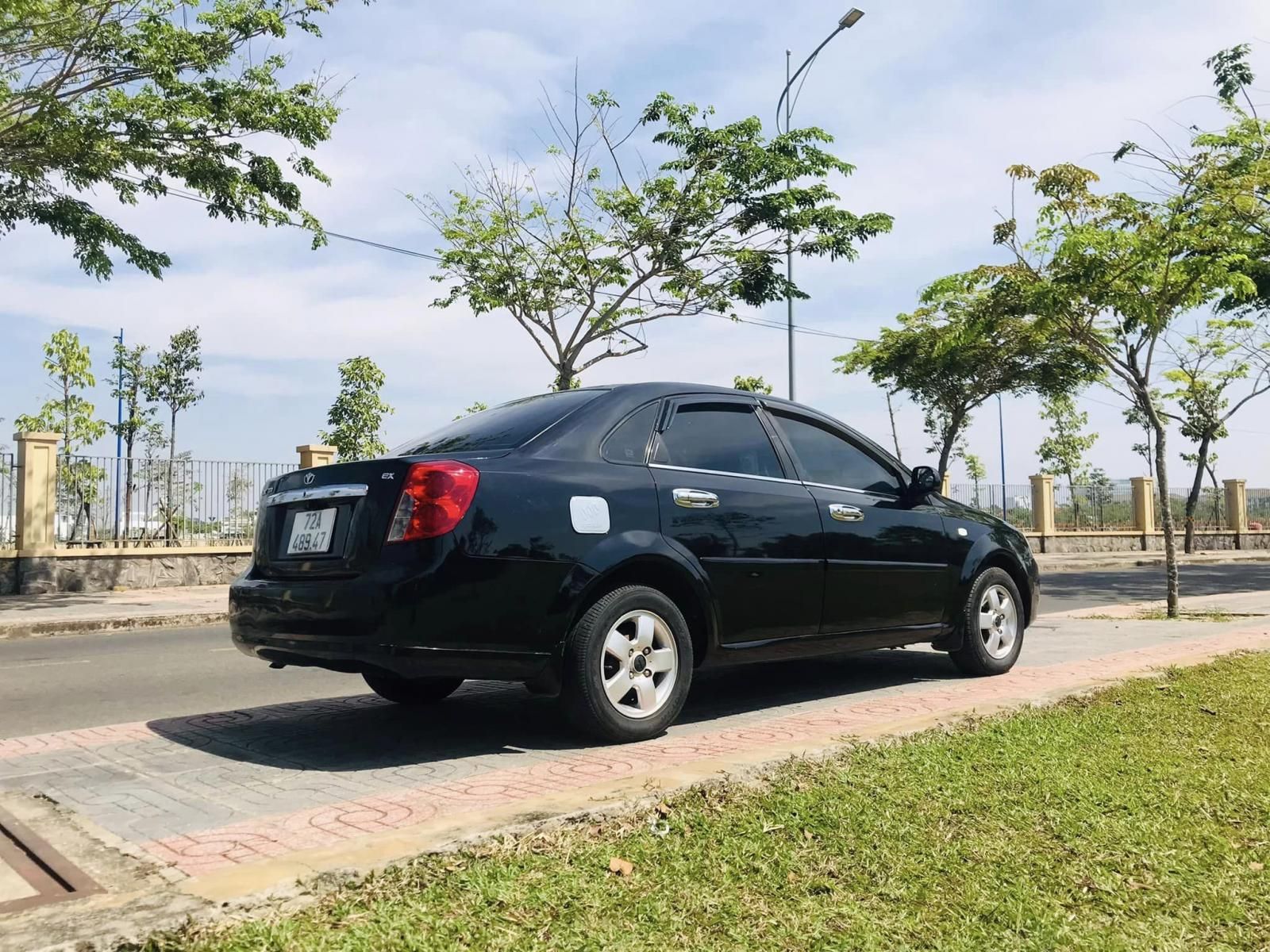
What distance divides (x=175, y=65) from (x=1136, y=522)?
1290 inches

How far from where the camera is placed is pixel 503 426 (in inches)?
196

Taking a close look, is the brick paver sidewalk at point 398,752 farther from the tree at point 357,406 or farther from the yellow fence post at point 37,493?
the tree at point 357,406

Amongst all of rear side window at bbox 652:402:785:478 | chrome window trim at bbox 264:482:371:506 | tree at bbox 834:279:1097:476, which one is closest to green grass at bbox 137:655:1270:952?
rear side window at bbox 652:402:785:478

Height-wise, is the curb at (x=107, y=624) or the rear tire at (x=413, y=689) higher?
the rear tire at (x=413, y=689)

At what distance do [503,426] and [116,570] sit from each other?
15357mm

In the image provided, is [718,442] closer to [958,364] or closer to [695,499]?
[695,499]

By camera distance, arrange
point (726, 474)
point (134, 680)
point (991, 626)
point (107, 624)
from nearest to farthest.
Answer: point (726, 474)
point (991, 626)
point (134, 680)
point (107, 624)

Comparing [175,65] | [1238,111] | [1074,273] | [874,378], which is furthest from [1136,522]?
[175,65]

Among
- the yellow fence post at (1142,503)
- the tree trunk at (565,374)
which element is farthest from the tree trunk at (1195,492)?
the tree trunk at (565,374)

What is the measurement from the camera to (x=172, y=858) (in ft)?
9.67

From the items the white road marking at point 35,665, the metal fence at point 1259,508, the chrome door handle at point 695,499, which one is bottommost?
the white road marking at point 35,665

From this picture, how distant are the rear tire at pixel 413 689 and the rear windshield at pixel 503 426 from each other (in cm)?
124

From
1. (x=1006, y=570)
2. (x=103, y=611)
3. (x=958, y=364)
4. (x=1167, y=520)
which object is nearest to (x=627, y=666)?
(x=1006, y=570)

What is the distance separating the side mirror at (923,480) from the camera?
6.24 m
